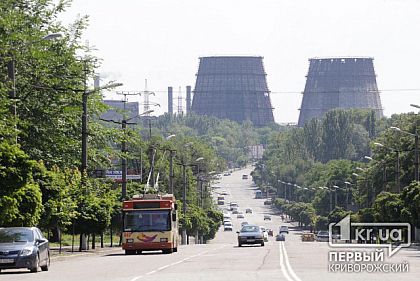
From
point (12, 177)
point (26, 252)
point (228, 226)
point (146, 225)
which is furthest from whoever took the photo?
point (228, 226)

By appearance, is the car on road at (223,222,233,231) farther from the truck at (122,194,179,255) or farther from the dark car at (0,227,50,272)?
the dark car at (0,227,50,272)

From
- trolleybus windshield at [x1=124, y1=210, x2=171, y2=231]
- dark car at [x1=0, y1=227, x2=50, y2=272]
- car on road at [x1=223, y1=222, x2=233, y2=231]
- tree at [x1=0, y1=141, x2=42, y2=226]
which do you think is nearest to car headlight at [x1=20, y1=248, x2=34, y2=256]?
dark car at [x1=0, y1=227, x2=50, y2=272]

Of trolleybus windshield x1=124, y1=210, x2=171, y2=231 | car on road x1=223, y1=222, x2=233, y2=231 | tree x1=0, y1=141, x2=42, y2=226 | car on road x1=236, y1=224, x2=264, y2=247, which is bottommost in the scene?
car on road x1=223, y1=222, x2=233, y2=231

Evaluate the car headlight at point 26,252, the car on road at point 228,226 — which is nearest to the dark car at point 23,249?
the car headlight at point 26,252

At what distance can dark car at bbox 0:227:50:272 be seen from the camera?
37.1 m

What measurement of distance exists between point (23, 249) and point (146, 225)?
20.8 metres

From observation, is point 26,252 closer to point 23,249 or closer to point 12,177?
point 23,249

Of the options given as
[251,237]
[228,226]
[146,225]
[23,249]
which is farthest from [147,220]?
[228,226]

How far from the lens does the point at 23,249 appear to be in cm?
3734

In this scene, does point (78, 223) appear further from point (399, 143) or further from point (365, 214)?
point (399, 143)

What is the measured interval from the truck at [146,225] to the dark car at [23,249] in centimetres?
1816

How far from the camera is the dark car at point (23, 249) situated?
122 ft

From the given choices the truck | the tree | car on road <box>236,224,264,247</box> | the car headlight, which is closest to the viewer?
the car headlight

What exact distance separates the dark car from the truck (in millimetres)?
18157
